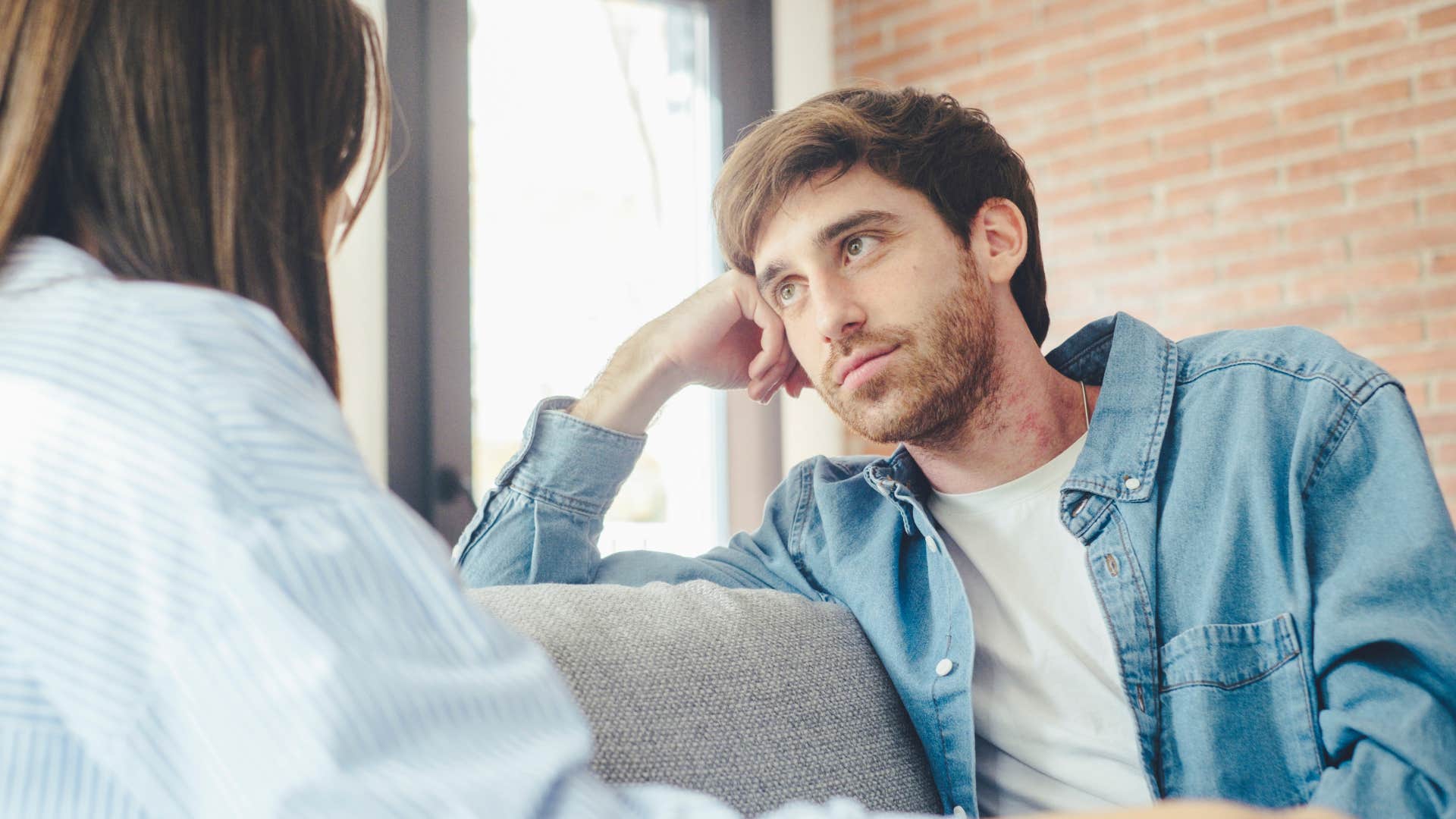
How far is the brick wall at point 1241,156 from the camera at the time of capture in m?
2.90

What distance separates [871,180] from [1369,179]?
77.9 inches

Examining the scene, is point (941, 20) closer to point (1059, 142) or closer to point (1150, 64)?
point (1059, 142)

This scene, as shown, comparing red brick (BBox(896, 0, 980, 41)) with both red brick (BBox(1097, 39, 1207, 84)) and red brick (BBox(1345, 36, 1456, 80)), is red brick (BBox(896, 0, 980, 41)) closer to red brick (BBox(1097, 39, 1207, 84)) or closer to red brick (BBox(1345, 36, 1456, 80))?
red brick (BBox(1097, 39, 1207, 84))

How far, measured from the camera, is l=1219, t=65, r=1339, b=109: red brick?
304 centimetres

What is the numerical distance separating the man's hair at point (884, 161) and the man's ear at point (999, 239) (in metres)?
0.02

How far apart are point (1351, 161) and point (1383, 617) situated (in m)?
2.31

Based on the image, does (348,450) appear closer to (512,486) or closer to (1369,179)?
(512,486)

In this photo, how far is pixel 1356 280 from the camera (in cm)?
299

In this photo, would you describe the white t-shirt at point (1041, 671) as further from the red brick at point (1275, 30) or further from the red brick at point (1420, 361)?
the red brick at point (1275, 30)

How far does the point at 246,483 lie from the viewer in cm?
49

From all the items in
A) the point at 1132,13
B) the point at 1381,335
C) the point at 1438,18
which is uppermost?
the point at 1132,13

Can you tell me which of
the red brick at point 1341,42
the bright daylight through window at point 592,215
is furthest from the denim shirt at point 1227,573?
the red brick at point 1341,42

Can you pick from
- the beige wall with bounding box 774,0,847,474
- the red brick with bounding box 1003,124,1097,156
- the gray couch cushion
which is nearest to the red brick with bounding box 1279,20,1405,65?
the red brick with bounding box 1003,124,1097,156

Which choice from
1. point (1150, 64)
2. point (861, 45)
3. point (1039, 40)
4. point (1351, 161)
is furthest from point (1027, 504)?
point (861, 45)
